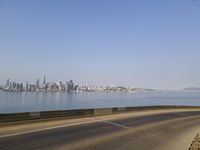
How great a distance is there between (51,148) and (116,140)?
14.5 feet

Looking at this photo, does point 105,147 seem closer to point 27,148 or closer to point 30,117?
point 27,148

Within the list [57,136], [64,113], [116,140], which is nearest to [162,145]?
[116,140]

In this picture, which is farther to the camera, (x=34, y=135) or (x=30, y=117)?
(x=30, y=117)

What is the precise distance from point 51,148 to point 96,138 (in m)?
4.01

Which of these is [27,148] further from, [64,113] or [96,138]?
[64,113]

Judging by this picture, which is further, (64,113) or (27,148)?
(64,113)

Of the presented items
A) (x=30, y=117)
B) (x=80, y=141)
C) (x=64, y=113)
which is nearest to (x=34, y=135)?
(x=80, y=141)

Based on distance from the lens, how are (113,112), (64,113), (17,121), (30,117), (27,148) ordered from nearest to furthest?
1. (27,148)
2. (17,121)
3. (30,117)
4. (64,113)
5. (113,112)

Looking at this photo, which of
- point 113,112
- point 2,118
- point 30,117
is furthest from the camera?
point 113,112

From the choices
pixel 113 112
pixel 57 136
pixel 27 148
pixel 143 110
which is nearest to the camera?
pixel 27 148

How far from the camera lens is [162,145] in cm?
1491

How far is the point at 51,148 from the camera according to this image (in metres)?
11.7

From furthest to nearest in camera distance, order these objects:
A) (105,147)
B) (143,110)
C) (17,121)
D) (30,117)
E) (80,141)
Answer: (143,110) → (30,117) → (17,121) → (80,141) → (105,147)

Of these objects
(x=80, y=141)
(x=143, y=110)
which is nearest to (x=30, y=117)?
(x=80, y=141)
